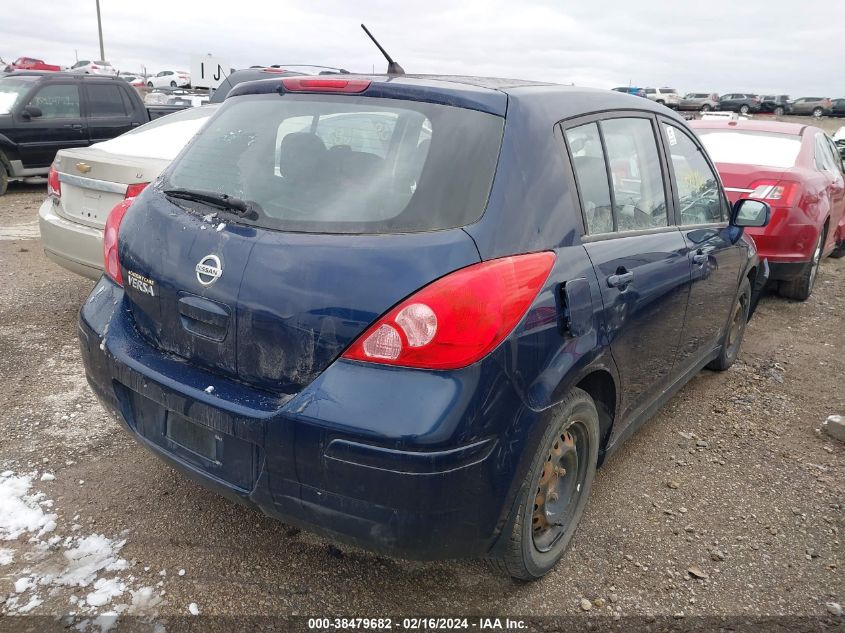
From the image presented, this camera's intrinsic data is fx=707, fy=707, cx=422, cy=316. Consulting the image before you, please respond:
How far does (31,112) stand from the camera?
34.3 feet

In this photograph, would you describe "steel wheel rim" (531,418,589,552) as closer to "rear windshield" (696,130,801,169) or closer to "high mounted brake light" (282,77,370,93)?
"high mounted brake light" (282,77,370,93)

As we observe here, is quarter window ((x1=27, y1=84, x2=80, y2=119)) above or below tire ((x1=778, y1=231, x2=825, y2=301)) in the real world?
above

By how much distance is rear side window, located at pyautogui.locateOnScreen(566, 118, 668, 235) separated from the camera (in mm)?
2613

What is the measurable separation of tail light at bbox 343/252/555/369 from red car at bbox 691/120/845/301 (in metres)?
4.20

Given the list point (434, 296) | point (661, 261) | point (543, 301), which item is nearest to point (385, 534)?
point (434, 296)

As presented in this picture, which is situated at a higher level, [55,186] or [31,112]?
[55,186]

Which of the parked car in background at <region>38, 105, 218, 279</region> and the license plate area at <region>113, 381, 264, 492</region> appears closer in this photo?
the license plate area at <region>113, 381, 264, 492</region>

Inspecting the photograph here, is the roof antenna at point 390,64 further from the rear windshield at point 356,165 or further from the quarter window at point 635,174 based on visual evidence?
the quarter window at point 635,174

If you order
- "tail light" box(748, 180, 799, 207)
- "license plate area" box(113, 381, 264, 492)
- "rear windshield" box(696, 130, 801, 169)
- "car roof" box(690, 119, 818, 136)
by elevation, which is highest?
"car roof" box(690, 119, 818, 136)

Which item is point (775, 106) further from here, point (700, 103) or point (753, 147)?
point (753, 147)

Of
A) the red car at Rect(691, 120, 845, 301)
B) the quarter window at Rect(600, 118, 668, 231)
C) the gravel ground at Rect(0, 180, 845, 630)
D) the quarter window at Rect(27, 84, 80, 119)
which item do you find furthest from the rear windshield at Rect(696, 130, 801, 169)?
the quarter window at Rect(27, 84, 80, 119)

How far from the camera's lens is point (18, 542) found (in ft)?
8.71

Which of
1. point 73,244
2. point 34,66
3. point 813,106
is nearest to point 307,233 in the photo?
point 73,244

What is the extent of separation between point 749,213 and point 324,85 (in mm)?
2682
